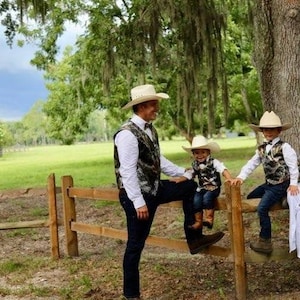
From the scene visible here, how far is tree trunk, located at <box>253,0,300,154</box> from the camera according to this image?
6305 millimetres

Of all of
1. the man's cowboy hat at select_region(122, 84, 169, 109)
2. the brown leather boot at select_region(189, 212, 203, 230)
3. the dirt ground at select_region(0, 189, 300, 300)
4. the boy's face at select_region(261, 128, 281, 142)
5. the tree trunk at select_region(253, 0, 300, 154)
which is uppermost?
the tree trunk at select_region(253, 0, 300, 154)

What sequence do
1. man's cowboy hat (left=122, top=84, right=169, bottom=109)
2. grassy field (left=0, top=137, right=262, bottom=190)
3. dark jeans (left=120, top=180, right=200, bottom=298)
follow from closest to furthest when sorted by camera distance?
man's cowboy hat (left=122, top=84, right=169, bottom=109) < dark jeans (left=120, top=180, right=200, bottom=298) < grassy field (left=0, top=137, right=262, bottom=190)

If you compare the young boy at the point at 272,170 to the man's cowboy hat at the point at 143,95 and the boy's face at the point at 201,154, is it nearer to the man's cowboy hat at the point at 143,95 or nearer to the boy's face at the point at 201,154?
the boy's face at the point at 201,154

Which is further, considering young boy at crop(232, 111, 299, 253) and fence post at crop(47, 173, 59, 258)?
fence post at crop(47, 173, 59, 258)

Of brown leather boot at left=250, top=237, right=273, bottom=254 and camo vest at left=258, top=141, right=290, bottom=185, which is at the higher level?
camo vest at left=258, top=141, right=290, bottom=185

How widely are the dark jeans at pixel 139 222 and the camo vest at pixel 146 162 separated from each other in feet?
0.30

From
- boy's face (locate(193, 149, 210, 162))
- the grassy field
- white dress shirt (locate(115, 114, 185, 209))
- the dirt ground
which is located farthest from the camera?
the grassy field

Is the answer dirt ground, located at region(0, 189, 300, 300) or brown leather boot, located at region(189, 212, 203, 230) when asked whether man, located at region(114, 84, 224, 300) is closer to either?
brown leather boot, located at region(189, 212, 203, 230)

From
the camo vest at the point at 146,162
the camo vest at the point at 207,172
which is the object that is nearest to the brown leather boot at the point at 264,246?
the camo vest at the point at 207,172

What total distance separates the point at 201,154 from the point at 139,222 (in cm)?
82

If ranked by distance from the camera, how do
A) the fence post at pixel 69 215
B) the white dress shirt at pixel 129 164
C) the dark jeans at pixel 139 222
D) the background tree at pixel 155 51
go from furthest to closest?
the background tree at pixel 155 51, the fence post at pixel 69 215, the dark jeans at pixel 139 222, the white dress shirt at pixel 129 164

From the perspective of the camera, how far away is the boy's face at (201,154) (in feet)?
14.8

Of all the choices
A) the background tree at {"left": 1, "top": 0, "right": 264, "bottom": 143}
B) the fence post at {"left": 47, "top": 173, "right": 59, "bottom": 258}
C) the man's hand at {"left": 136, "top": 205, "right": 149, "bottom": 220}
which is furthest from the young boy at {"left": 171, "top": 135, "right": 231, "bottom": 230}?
the background tree at {"left": 1, "top": 0, "right": 264, "bottom": 143}

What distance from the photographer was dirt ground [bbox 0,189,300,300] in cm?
488
